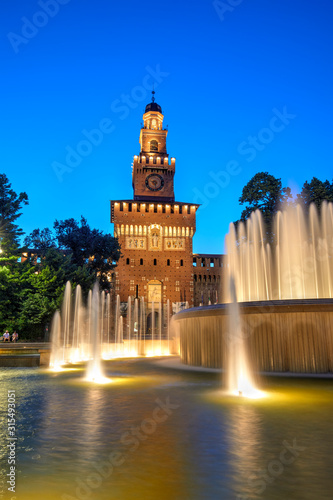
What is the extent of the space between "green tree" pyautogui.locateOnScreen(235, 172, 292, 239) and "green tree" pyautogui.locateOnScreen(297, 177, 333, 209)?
2.66 feet

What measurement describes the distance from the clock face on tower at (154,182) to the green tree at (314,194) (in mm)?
26484

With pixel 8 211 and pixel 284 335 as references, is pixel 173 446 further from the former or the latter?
pixel 8 211

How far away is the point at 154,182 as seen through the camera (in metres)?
45.3

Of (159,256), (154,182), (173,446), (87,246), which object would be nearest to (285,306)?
(173,446)

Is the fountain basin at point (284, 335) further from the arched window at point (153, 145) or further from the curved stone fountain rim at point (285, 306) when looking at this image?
the arched window at point (153, 145)

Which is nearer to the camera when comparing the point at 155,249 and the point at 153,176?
the point at 155,249

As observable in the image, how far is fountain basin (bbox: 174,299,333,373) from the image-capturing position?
789cm

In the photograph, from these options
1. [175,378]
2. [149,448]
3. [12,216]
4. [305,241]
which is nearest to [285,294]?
[305,241]

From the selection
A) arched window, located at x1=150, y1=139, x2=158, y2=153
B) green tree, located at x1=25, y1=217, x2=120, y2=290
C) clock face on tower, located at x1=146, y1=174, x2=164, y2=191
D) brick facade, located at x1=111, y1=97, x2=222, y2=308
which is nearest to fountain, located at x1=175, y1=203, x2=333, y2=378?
green tree, located at x1=25, y1=217, x2=120, y2=290

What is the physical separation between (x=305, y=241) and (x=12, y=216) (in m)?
16.7

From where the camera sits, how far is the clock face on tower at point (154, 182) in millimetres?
45094

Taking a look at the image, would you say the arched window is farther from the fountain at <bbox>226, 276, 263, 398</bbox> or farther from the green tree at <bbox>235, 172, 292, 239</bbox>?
the fountain at <bbox>226, 276, 263, 398</bbox>

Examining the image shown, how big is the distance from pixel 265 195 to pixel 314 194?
8.35 ft

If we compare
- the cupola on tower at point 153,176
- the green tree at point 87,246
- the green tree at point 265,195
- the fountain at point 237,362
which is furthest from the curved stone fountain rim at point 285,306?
the cupola on tower at point 153,176
